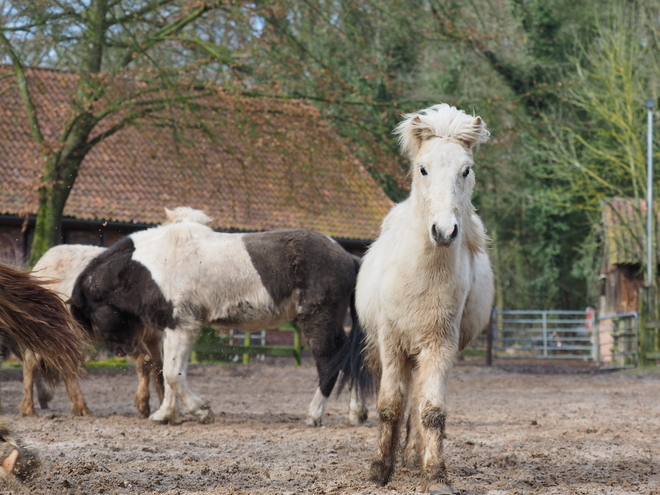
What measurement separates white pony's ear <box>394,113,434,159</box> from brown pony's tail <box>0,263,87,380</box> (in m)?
2.29

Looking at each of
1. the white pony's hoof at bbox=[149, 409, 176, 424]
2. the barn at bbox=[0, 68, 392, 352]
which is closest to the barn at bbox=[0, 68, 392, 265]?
the barn at bbox=[0, 68, 392, 352]

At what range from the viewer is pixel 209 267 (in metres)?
8.52

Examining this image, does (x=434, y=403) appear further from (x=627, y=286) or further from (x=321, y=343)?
(x=627, y=286)

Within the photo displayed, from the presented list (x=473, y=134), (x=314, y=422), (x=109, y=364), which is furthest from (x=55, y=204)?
(x=473, y=134)

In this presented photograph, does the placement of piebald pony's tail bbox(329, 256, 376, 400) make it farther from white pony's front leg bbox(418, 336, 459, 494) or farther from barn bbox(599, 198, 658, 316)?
barn bbox(599, 198, 658, 316)

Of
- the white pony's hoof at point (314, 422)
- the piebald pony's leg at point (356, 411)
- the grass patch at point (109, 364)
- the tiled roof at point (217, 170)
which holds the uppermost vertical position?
the tiled roof at point (217, 170)

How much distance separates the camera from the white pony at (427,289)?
483cm

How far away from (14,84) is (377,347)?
11361mm

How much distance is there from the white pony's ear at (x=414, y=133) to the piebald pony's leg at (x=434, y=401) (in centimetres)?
112

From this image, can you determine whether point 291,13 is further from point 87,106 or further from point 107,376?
point 107,376

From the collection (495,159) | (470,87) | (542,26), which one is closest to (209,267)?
(495,159)

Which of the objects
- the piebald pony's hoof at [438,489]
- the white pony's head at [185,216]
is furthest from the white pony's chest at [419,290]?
the white pony's head at [185,216]

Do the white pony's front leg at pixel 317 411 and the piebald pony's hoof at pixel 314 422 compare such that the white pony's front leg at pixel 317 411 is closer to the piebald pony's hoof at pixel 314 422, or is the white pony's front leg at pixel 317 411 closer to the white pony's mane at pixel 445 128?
the piebald pony's hoof at pixel 314 422

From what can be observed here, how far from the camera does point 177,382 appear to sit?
27.1 feet
